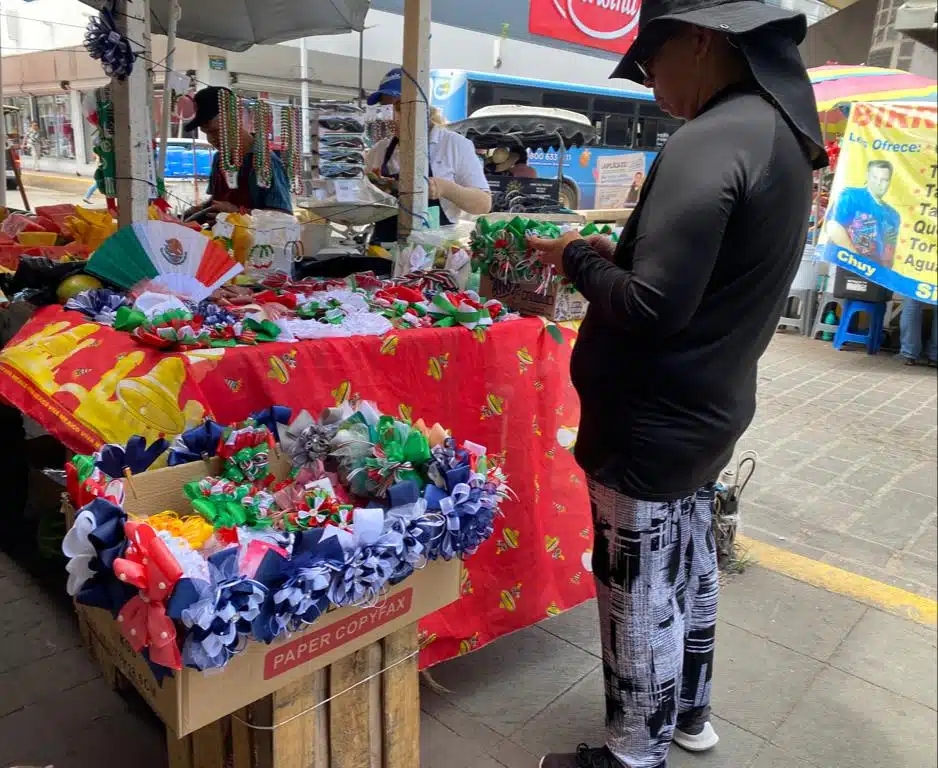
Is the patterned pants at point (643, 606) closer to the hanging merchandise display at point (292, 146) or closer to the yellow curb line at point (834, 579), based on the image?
the yellow curb line at point (834, 579)

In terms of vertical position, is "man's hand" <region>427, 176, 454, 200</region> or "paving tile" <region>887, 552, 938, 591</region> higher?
"man's hand" <region>427, 176, 454, 200</region>

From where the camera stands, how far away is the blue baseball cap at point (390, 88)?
3438mm

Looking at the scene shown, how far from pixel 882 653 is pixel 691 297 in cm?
192

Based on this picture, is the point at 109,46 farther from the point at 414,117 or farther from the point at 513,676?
the point at 513,676

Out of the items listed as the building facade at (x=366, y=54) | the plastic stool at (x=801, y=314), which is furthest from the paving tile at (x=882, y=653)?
the building facade at (x=366, y=54)

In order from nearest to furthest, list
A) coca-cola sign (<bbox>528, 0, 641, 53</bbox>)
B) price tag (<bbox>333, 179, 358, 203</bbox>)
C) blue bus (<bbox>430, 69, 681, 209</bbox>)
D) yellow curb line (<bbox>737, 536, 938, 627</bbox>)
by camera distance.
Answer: yellow curb line (<bbox>737, 536, 938, 627</bbox>)
price tag (<bbox>333, 179, 358, 203</bbox>)
coca-cola sign (<bbox>528, 0, 641, 53</bbox>)
blue bus (<bbox>430, 69, 681, 209</bbox>)

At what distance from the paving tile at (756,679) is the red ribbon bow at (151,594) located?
179cm

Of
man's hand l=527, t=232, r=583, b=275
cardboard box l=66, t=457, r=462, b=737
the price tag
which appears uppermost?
the price tag

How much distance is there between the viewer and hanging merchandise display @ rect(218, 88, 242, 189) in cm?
363

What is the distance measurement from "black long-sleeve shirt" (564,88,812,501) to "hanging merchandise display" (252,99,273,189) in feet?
8.57

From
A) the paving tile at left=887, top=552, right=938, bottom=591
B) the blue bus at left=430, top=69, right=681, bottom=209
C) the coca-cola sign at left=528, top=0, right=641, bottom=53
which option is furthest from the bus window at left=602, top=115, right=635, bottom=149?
the paving tile at left=887, top=552, right=938, bottom=591

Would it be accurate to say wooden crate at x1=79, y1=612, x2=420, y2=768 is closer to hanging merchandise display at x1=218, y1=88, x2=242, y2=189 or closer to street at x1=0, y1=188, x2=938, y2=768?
street at x1=0, y1=188, x2=938, y2=768

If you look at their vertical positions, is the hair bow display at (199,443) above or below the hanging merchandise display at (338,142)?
below

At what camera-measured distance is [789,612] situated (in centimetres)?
284
